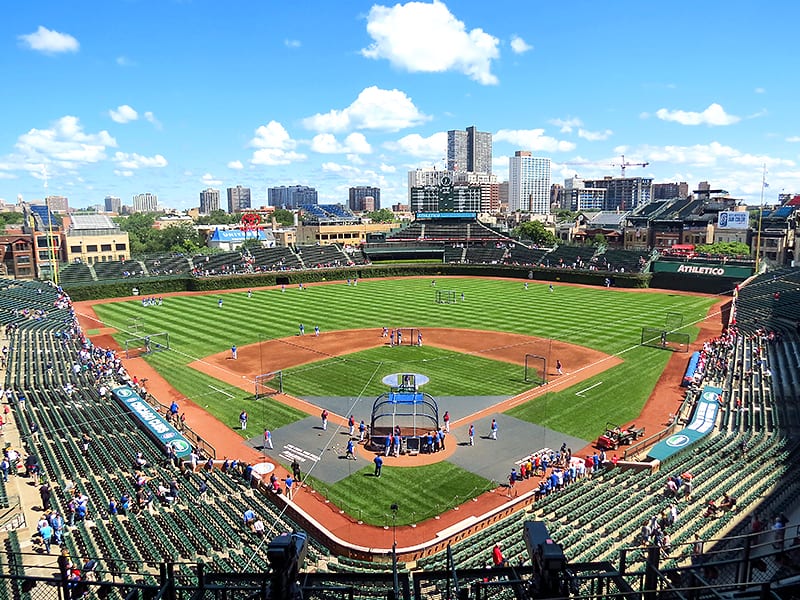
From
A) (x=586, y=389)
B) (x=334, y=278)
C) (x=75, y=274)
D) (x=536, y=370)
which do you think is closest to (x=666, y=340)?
(x=536, y=370)

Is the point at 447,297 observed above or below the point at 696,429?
above

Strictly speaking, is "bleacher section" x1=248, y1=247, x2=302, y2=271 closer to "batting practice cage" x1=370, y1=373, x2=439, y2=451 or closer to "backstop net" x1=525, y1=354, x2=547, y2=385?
"backstop net" x1=525, y1=354, x2=547, y2=385

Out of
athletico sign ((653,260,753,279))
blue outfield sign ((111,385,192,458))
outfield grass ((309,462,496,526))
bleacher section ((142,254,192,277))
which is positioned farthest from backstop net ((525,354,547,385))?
bleacher section ((142,254,192,277))

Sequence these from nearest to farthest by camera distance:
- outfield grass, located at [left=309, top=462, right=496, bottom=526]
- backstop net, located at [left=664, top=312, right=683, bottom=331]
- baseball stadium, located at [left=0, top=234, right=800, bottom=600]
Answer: baseball stadium, located at [left=0, top=234, right=800, bottom=600] < outfield grass, located at [left=309, top=462, right=496, bottom=526] < backstop net, located at [left=664, top=312, right=683, bottom=331]

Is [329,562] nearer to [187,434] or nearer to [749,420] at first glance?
[187,434]

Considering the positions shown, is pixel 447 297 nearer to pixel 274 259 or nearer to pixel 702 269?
pixel 702 269

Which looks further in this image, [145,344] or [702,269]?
[702,269]

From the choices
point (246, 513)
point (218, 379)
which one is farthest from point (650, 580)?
point (218, 379)
